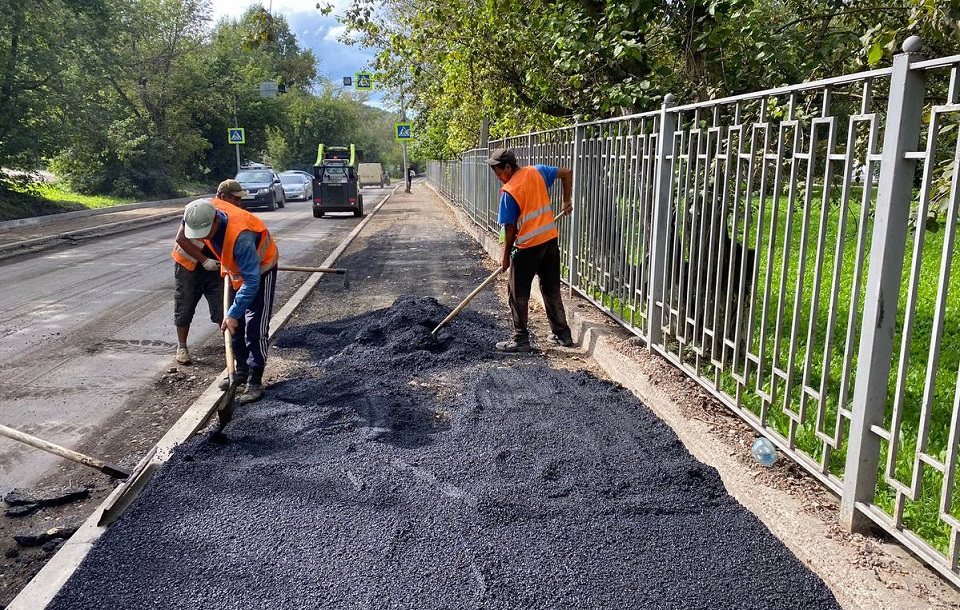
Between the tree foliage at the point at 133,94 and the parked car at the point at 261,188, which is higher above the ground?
the tree foliage at the point at 133,94

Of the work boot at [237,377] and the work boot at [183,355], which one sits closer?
the work boot at [237,377]

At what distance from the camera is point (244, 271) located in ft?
16.3

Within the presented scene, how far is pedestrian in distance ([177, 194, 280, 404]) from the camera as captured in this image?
16.2 ft

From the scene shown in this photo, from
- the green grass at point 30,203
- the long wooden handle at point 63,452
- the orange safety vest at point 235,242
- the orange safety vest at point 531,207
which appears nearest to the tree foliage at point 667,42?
the orange safety vest at point 531,207

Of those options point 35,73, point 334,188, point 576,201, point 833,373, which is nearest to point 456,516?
point 833,373

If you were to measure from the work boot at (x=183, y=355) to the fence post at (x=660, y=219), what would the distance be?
390 centimetres

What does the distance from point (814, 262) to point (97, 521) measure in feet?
14.2

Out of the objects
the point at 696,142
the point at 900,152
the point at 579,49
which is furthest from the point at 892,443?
the point at 579,49

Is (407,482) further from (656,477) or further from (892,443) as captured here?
(892,443)

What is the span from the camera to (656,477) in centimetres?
372

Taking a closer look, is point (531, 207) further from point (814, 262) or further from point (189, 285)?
point (189, 285)

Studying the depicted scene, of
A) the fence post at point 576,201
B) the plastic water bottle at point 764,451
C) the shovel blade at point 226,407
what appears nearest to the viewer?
the plastic water bottle at point 764,451

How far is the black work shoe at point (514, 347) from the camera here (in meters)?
6.46

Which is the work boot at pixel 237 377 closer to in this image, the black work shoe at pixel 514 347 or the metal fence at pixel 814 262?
the black work shoe at pixel 514 347
